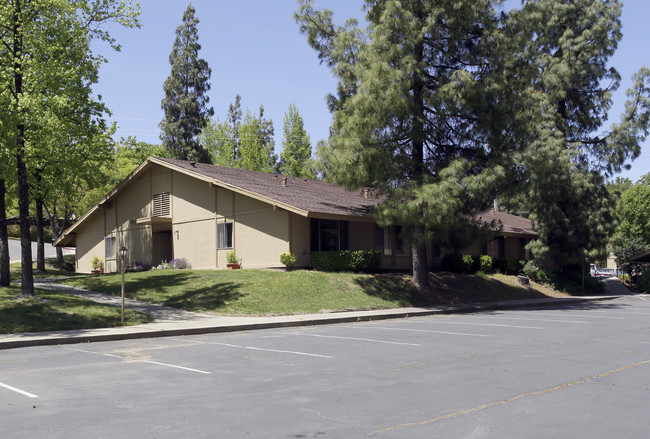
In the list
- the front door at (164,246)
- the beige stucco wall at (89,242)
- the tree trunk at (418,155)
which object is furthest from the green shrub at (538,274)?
the beige stucco wall at (89,242)

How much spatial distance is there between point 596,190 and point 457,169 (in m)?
16.2

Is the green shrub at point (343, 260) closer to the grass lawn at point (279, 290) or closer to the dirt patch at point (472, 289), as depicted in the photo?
the grass lawn at point (279, 290)

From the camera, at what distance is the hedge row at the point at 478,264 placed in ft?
103

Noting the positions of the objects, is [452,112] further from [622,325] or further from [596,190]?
[596,190]

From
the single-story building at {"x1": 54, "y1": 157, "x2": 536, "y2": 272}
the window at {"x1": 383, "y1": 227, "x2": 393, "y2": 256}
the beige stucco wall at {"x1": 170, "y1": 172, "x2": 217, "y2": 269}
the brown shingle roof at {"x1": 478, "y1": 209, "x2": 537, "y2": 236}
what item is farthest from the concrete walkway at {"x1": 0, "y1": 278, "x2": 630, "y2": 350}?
the brown shingle roof at {"x1": 478, "y1": 209, "x2": 537, "y2": 236}

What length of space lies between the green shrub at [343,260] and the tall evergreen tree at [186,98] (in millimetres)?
29871

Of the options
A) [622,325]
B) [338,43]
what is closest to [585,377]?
[622,325]

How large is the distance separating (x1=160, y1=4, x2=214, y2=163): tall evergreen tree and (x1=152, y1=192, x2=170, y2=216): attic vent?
67.5ft

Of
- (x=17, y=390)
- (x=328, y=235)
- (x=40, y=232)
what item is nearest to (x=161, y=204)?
(x=40, y=232)

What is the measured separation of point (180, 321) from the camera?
1739 centimetres

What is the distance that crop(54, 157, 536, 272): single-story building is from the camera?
26.2m

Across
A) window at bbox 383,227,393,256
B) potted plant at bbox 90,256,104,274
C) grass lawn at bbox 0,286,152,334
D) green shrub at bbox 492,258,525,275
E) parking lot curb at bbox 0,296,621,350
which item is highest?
window at bbox 383,227,393,256

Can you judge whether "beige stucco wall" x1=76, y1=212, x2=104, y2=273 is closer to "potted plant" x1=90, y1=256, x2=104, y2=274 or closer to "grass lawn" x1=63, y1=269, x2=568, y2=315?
"potted plant" x1=90, y1=256, x2=104, y2=274

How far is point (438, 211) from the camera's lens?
2128 centimetres
